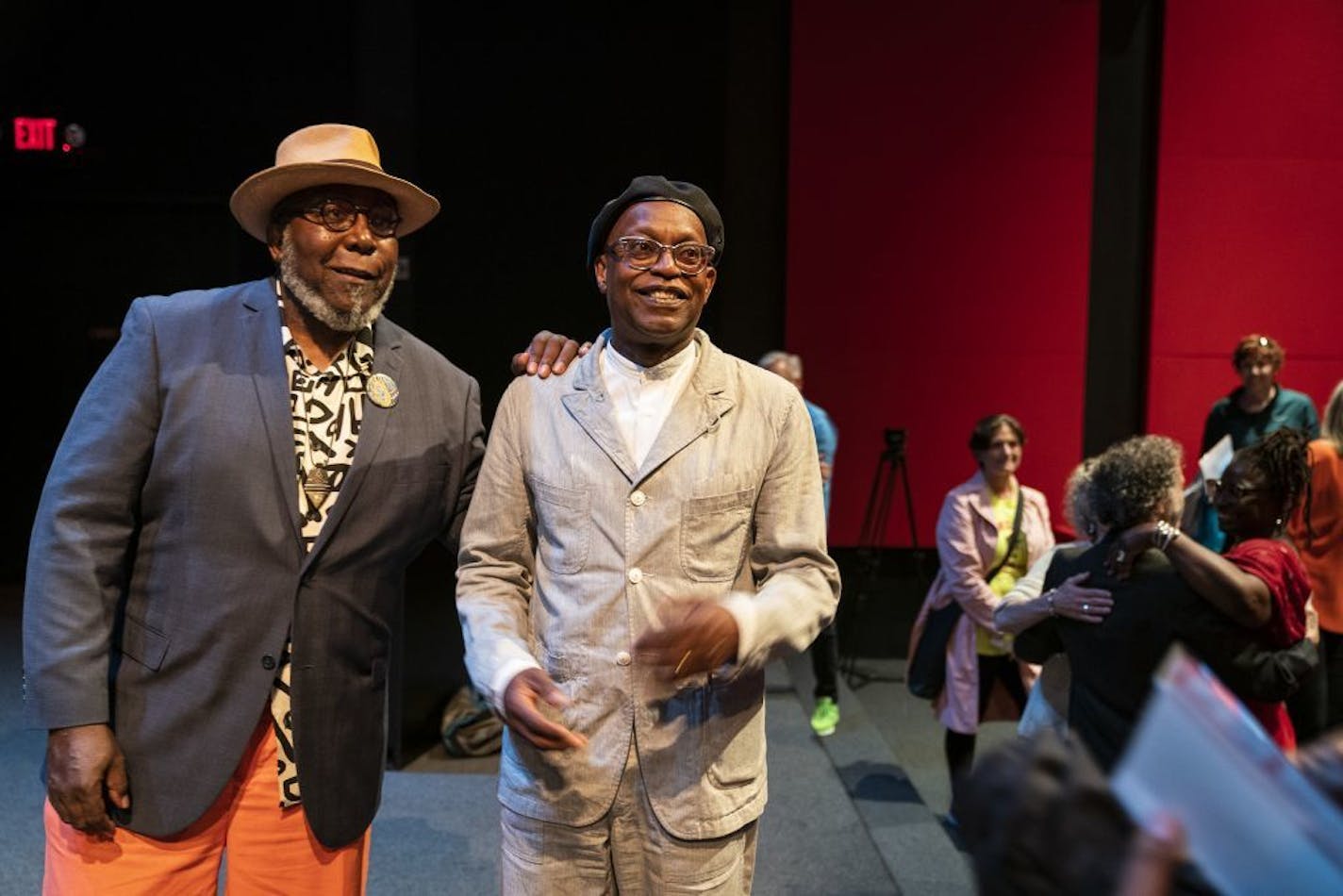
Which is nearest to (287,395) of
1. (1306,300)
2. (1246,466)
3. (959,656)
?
(1246,466)

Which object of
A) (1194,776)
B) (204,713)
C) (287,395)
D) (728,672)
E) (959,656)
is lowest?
(959,656)

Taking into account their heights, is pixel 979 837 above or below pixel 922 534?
above

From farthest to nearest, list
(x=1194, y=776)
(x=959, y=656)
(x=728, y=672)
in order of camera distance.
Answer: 1. (x=959, y=656)
2. (x=728, y=672)
3. (x=1194, y=776)

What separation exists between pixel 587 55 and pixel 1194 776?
20.5ft

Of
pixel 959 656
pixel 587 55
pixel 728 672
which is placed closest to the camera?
pixel 728 672

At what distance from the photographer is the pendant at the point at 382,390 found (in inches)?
81.4

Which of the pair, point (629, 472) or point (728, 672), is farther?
point (629, 472)

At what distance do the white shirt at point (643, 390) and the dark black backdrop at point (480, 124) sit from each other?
4.47 m

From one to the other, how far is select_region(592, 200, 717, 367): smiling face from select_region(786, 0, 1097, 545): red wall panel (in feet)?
16.0

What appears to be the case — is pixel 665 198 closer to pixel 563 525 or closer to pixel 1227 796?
pixel 563 525

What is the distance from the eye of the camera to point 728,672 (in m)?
1.68

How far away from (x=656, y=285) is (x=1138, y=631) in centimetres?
139

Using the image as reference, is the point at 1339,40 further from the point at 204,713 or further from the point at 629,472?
the point at 204,713

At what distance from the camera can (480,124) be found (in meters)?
6.35
